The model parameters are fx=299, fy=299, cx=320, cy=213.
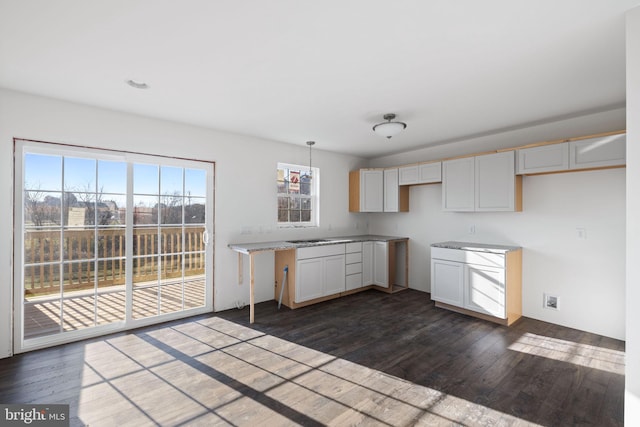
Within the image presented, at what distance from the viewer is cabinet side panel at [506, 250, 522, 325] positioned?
12.0 feet

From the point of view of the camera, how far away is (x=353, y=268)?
5.02m

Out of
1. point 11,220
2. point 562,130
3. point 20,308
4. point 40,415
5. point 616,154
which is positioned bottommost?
point 40,415

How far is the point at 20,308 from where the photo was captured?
2861mm

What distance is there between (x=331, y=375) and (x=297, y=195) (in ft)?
10.3

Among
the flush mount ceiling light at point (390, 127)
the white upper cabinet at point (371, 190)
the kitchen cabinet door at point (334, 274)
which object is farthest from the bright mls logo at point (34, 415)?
the white upper cabinet at point (371, 190)

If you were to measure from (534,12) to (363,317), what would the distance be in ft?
11.3

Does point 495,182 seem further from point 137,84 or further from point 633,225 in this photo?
point 137,84

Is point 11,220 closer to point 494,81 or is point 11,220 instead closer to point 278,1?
point 278,1

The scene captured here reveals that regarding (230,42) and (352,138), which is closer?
(230,42)

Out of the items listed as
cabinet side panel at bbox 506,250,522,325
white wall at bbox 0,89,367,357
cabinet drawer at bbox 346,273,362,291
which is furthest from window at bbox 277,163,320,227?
cabinet side panel at bbox 506,250,522,325

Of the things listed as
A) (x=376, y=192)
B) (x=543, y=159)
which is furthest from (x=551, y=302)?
(x=376, y=192)

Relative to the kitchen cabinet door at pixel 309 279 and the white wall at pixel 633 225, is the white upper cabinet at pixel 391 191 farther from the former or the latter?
the white wall at pixel 633 225

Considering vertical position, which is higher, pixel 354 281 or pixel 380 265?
pixel 380 265

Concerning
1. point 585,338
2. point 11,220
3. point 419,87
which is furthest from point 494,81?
point 11,220
